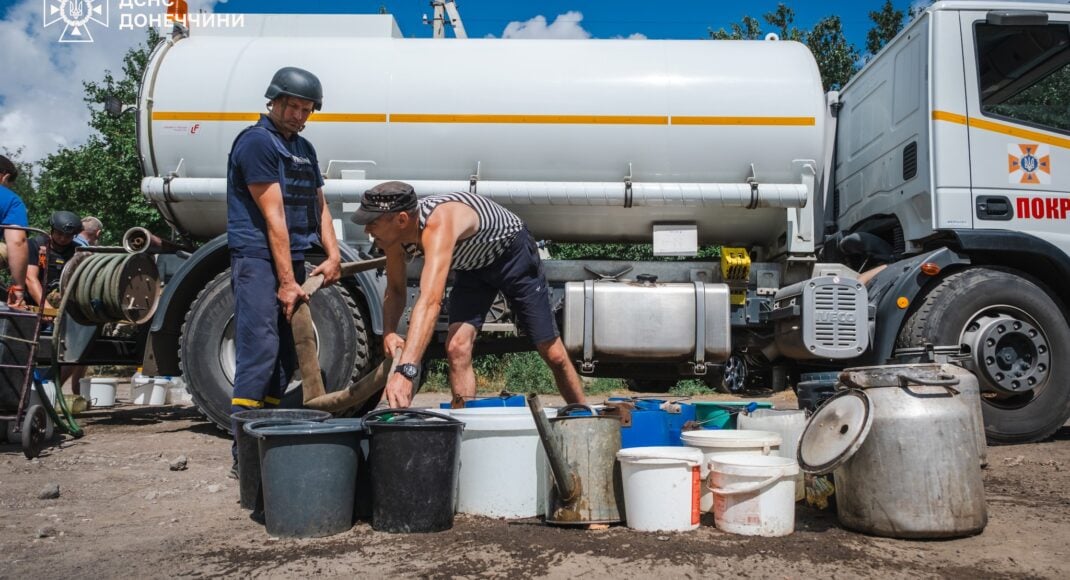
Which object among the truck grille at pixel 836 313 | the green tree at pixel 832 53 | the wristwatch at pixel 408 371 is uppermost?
the green tree at pixel 832 53

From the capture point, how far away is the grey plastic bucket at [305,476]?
2727 millimetres

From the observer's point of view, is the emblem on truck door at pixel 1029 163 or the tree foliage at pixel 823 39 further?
the tree foliage at pixel 823 39

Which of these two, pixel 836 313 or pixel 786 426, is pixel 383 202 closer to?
pixel 786 426

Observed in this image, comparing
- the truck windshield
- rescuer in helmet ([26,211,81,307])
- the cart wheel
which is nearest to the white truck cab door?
the truck windshield

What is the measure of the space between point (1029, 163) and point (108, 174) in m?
19.6

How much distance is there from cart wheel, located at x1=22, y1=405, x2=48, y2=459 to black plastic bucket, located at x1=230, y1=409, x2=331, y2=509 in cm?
186

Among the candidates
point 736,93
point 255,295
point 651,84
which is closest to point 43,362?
point 255,295

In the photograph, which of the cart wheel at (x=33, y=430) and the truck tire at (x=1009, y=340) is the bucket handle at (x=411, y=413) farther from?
the truck tire at (x=1009, y=340)

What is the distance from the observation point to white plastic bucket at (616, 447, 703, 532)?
2.83 meters

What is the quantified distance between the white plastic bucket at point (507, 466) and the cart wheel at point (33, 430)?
9.11 ft

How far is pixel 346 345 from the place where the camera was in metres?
4.97

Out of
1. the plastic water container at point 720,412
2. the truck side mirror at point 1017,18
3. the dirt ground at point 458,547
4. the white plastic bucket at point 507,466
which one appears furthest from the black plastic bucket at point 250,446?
the truck side mirror at point 1017,18

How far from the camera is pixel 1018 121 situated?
523 cm

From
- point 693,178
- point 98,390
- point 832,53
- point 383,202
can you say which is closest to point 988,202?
point 693,178
